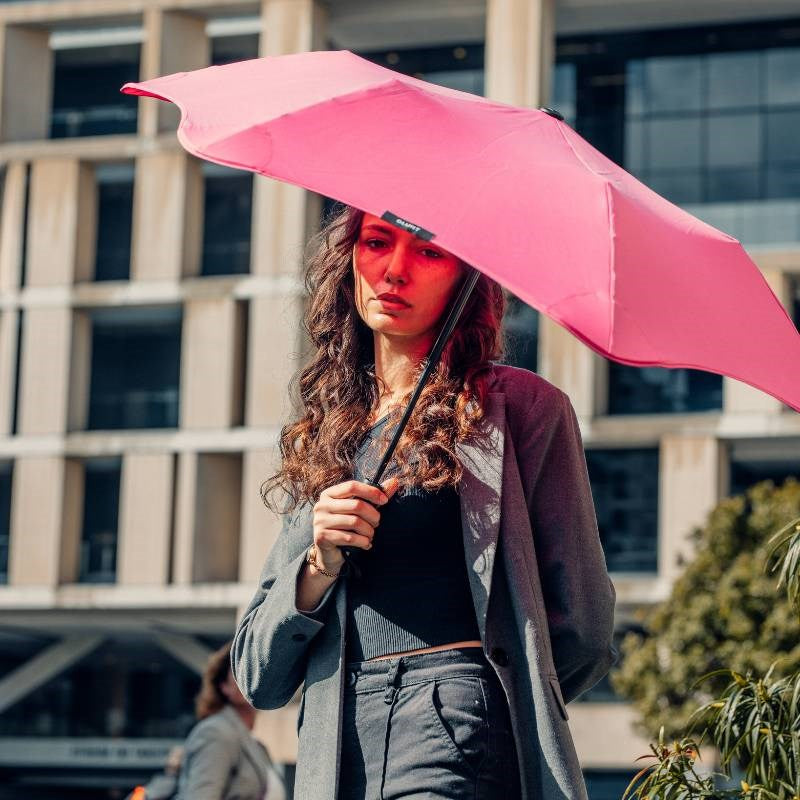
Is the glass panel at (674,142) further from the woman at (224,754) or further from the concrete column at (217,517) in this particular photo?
the woman at (224,754)

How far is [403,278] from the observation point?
3.50 meters

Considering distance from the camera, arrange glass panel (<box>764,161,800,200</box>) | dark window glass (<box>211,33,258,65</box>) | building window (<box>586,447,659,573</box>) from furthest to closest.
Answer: dark window glass (<box>211,33,258,65</box>) → glass panel (<box>764,161,800,200</box>) → building window (<box>586,447,659,573</box>)

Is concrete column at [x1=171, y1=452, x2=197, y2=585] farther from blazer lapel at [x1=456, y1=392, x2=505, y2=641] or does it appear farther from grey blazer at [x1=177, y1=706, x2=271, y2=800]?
blazer lapel at [x1=456, y1=392, x2=505, y2=641]

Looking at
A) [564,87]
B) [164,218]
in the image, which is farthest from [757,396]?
[164,218]

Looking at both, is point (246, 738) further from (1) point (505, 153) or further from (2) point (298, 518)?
(1) point (505, 153)

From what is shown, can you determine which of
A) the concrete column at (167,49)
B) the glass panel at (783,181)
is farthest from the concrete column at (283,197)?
the glass panel at (783,181)

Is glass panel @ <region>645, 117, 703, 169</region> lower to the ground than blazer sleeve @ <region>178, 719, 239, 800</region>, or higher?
higher

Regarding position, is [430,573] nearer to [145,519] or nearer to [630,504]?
[630,504]

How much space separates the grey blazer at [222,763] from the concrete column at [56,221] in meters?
31.1

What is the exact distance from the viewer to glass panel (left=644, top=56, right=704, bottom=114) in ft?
123

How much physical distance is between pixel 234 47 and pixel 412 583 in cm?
3771

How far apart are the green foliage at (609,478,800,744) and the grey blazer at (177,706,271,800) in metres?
17.7

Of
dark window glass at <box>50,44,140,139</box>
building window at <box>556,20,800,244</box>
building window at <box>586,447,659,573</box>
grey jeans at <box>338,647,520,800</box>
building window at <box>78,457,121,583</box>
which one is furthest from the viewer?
dark window glass at <box>50,44,140,139</box>

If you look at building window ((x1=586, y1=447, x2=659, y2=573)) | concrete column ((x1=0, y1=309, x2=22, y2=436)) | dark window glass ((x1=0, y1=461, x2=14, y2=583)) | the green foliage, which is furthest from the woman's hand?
dark window glass ((x1=0, y1=461, x2=14, y2=583))
